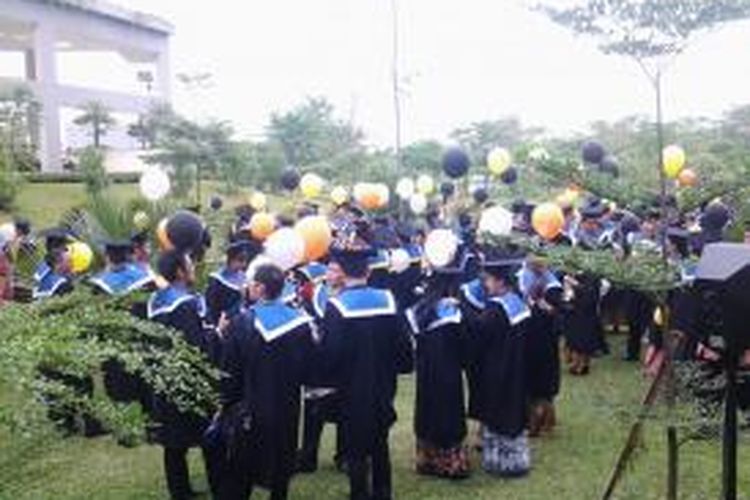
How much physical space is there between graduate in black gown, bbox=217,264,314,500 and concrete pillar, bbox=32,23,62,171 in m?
24.6

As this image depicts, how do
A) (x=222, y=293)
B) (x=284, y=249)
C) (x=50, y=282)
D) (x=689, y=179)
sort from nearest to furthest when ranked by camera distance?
(x=689, y=179) < (x=284, y=249) < (x=222, y=293) < (x=50, y=282)

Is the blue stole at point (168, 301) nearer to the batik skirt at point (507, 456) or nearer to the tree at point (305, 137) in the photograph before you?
the batik skirt at point (507, 456)

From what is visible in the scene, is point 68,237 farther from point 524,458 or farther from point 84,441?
point 524,458

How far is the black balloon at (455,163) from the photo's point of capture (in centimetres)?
1184

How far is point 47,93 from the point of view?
97.1 ft

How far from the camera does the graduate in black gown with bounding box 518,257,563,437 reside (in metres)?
8.16

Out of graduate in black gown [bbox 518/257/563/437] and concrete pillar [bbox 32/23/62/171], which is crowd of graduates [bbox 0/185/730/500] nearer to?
graduate in black gown [bbox 518/257/563/437]

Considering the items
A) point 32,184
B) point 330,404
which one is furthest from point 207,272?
point 32,184

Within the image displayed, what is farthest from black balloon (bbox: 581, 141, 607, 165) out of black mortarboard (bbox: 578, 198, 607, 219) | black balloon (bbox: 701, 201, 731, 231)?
black mortarboard (bbox: 578, 198, 607, 219)

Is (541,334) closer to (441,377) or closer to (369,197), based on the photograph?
(441,377)

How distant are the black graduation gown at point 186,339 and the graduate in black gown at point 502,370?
1882mm

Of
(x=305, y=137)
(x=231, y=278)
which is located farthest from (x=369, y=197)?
(x=305, y=137)

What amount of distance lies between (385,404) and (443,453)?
0.95 metres

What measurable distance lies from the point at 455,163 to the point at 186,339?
5.83 m
